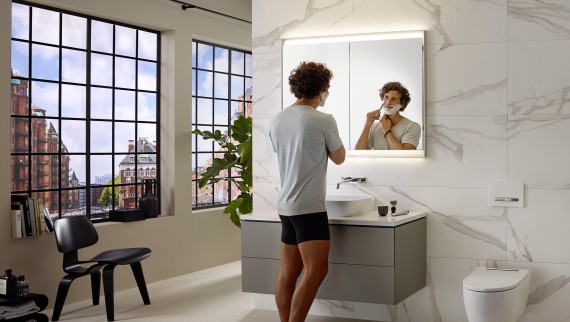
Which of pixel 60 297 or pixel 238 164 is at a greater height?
pixel 238 164

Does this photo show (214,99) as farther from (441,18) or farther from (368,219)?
(368,219)

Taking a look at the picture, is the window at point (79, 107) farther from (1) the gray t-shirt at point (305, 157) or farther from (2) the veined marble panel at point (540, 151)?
(2) the veined marble panel at point (540, 151)

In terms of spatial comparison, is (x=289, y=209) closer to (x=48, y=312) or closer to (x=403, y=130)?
(x=403, y=130)

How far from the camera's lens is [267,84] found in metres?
5.37

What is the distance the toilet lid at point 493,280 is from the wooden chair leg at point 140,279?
251 centimetres

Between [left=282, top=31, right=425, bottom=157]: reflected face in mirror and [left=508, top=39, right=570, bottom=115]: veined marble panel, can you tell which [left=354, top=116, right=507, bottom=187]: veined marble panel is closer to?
[left=282, top=31, right=425, bottom=157]: reflected face in mirror

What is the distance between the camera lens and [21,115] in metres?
5.48

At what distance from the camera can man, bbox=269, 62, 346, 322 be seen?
Result: 4215 millimetres

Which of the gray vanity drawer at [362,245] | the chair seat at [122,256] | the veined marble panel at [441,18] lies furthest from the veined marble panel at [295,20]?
the chair seat at [122,256]

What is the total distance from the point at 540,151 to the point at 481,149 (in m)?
0.36

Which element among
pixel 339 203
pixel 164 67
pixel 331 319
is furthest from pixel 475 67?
pixel 164 67

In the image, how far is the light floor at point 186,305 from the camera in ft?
16.9

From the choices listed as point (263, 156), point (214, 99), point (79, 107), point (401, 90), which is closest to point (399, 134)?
point (401, 90)

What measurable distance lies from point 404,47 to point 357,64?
348mm
